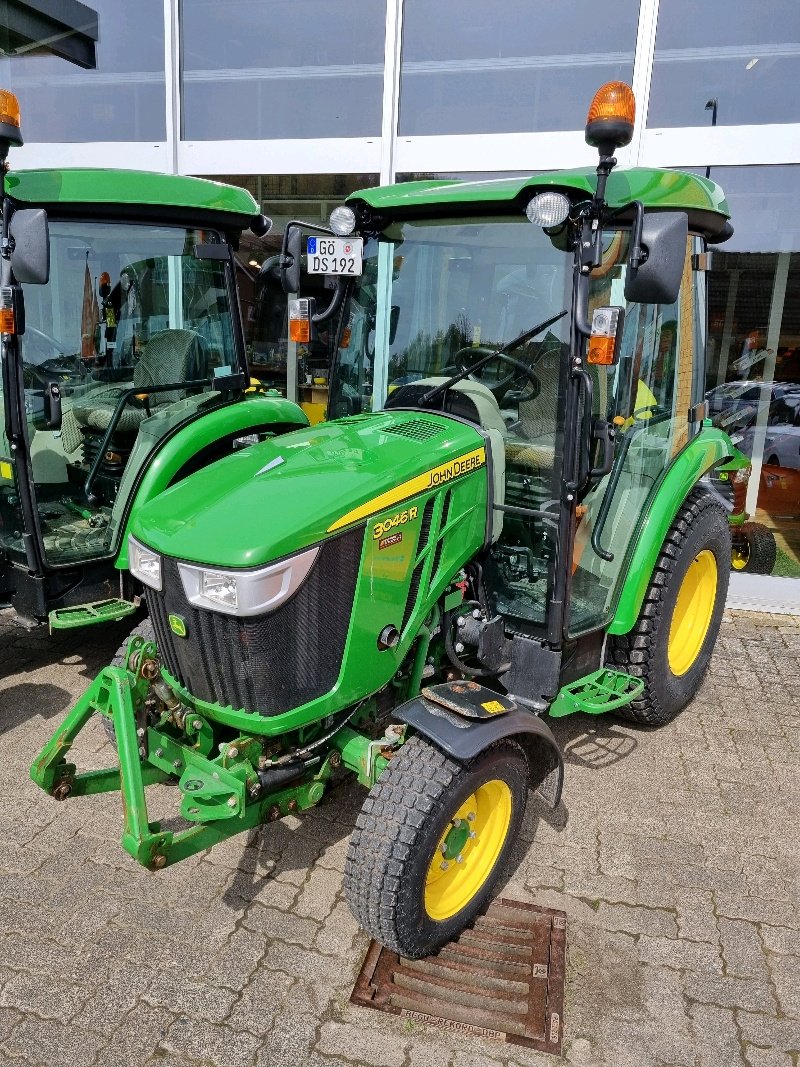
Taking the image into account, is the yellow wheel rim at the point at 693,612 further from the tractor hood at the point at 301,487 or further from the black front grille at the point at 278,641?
the black front grille at the point at 278,641

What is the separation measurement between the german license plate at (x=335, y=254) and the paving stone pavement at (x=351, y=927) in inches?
81.1

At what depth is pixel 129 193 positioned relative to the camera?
3.80 meters

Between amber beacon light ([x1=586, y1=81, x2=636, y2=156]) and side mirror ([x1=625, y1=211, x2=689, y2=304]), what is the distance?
0.84ft

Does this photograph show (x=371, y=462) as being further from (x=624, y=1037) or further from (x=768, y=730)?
(x=768, y=730)

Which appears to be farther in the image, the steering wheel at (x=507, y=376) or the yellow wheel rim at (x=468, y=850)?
the steering wheel at (x=507, y=376)

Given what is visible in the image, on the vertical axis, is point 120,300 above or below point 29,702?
above

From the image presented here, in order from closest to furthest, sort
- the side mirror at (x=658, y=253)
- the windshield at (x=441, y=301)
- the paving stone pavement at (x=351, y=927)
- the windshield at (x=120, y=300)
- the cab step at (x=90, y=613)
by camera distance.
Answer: the paving stone pavement at (x=351, y=927) < the side mirror at (x=658, y=253) < the windshield at (x=441, y=301) < the cab step at (x=90, y=613) < the windshield at (x=120, y=300)

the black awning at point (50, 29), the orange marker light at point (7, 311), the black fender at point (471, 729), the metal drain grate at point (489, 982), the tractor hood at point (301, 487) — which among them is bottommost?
the metal drain grate at point (489, 982)

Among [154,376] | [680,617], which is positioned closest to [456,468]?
[680,617]

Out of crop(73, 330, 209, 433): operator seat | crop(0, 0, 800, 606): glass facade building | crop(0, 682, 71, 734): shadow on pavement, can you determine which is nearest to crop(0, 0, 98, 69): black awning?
crop(0, 0, 800, 606): glass facade building

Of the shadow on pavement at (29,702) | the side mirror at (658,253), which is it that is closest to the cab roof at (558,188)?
the side mirror at (658,253)

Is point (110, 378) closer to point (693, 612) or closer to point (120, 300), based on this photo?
point (120, 300)

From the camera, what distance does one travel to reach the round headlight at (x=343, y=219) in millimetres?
3158

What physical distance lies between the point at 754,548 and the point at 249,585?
440cm
